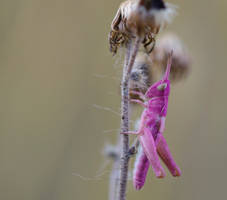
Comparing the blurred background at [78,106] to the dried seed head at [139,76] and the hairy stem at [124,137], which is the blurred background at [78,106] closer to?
the dried seed head at [139,76]

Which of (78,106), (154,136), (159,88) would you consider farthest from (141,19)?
(78,106)

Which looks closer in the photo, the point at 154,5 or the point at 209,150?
the point at 154,5

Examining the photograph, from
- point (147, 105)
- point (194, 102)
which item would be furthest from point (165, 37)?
point (194, 102)

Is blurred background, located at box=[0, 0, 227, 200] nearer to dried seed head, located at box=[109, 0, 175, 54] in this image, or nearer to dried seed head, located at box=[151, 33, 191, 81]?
dried seed head, located at box=[151, 33, 191, 81]

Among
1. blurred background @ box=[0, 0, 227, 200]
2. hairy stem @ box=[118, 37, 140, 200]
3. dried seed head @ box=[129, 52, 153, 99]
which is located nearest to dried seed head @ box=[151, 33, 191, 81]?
dried seed head @ box=[129, 52, 153, 99]

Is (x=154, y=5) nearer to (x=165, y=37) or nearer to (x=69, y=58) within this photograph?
(x=165, y=37)

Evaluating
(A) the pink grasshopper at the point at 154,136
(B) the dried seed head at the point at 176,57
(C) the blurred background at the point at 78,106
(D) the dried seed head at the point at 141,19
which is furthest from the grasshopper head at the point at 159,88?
(C) the blurred background at the point at 78,106
